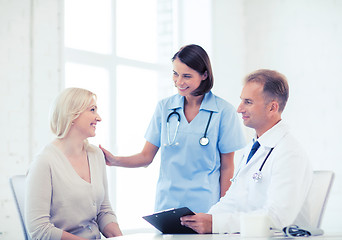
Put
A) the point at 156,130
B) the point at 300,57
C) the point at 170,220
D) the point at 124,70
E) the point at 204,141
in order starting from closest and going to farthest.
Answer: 1. the point at 170,220
2. the point at 204,141
3. the point at 156,130
4. the point at 124,70
5. the point at 300,57

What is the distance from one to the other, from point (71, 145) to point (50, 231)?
1.30 ft

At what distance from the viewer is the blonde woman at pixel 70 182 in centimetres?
184

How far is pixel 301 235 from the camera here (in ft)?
4.38

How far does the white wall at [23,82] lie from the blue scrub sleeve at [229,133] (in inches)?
43.3

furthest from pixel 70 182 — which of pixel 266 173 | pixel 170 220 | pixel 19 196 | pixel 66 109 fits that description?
pixel 266 173

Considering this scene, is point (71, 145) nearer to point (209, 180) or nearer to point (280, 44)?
point (209, 180)

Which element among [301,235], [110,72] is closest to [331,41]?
[110,72]

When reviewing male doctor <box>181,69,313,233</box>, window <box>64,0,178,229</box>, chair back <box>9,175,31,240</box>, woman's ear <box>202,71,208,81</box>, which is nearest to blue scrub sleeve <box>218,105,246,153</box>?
woman's ear <box>202,71,208,81</box>

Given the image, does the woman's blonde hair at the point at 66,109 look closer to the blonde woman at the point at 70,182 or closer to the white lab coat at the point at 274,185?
the blonde woman at the point at 70,182

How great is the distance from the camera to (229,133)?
2.40 metres

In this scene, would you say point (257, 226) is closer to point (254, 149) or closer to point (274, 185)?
point (274, 185)

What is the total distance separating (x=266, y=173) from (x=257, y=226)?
0.38 m

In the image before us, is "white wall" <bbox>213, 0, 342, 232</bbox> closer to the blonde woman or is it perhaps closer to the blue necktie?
the blue necktie

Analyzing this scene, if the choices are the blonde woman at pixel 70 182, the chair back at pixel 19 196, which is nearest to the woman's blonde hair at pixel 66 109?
the blonde woman at pixel 70 182
